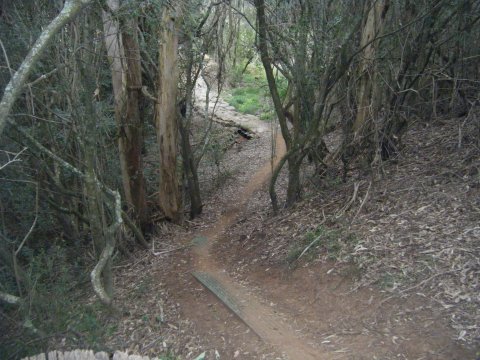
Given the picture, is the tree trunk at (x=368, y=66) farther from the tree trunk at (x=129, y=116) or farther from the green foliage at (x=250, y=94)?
the green foliage at (x=250, y=94)

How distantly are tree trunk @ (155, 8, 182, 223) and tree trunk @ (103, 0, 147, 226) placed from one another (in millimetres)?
553

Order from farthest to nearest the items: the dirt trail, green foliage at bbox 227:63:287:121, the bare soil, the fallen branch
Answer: green foliage at bbox 227:63:287:121, the dirt trail, the bare soil, the fallen branch

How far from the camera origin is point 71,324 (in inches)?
249

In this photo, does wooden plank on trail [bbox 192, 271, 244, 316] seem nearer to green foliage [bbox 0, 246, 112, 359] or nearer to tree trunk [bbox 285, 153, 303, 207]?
green foliage [bbox 0, 246, 112, 359]

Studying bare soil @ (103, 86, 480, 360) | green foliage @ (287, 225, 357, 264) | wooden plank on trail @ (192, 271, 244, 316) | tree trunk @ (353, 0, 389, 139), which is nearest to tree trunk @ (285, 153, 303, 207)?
bare soil @ (103, 86, 480, 360)

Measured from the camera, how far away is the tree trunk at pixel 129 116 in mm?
9023

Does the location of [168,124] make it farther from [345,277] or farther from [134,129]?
[345,277]

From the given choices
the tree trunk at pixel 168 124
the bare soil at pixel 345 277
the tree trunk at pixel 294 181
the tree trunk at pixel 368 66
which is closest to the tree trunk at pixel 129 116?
the tree trunk at pixel 168 124

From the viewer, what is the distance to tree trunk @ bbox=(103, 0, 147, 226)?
9023 millimetres

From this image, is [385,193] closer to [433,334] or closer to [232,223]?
[433,334]

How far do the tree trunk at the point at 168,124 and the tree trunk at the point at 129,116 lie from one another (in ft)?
1.81

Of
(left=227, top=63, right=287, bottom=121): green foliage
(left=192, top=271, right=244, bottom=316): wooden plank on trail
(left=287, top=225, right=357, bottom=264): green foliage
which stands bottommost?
(left=192, top=271, right=244, bottom=316): wooden plank on trail

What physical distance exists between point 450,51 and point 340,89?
2.05 m

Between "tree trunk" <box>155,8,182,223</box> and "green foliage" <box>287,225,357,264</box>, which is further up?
"tree trunk" <box>155,8,182,223</box>
